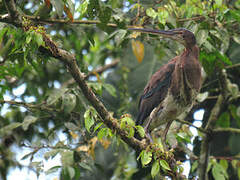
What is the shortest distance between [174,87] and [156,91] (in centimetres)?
24

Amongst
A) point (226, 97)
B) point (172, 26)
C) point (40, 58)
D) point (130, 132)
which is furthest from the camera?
point (226, 97)

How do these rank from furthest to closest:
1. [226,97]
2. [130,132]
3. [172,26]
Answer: [226,97] < [172,26] < [130,132]

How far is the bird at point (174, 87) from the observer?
13.5 ft

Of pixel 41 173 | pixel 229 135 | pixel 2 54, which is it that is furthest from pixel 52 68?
pixel 229 135

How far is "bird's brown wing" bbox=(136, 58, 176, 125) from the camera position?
4.27 metres

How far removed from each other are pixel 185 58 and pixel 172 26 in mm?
376

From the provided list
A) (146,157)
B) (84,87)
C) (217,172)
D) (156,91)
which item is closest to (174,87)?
(156,91)

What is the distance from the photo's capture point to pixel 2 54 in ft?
16.3

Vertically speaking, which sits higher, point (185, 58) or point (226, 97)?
point (185, 58)

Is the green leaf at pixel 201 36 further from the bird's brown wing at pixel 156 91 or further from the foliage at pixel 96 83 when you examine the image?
the bird's brown wing at pixel 156 91

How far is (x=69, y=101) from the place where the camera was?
398cm

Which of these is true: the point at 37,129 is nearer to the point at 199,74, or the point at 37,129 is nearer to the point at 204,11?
the point at 199,74

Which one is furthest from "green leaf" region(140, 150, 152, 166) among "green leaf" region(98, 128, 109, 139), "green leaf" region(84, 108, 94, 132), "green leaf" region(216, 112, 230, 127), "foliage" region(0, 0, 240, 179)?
"green leaf" region(216, 112, 230, 127)

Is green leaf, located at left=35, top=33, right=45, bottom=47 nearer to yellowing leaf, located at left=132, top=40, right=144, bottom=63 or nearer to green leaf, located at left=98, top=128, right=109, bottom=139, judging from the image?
green leaf, located at left=98, top=128, right=109, bottom=139
